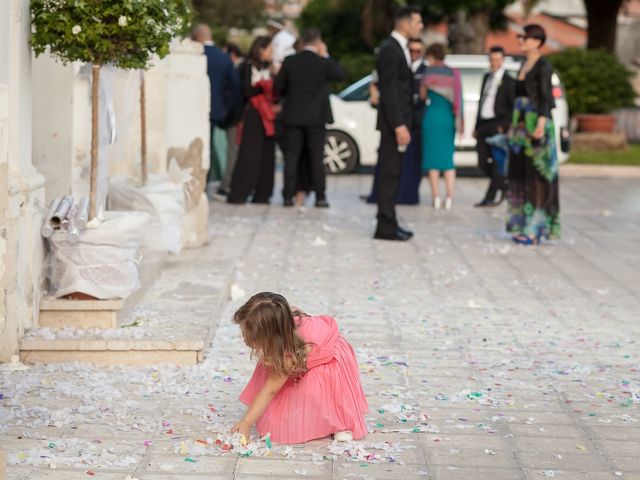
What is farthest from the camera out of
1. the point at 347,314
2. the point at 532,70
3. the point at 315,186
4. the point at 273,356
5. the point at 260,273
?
the point at 315,186

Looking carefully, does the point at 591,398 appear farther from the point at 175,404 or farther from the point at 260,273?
the point at 260,273

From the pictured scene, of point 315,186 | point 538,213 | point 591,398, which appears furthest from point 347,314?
point 315,186

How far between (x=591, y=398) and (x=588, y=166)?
16.1 metres

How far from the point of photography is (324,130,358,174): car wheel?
19328 mm

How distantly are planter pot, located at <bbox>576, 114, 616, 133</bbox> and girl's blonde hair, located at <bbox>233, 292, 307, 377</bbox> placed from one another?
22767 mm

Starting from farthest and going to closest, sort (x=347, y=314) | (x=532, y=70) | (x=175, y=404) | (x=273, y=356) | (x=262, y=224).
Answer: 1. (x=262, y=224)
2. (x=532, y=70)
3. (x=347, y=314)
4. (x=175, y=404)
5. (x=273, y=356)

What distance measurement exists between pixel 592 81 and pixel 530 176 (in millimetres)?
16881

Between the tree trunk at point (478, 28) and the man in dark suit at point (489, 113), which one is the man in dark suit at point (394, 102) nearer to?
the man in dark suit at point (489, 113)

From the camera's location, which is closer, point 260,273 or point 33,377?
point 33,377

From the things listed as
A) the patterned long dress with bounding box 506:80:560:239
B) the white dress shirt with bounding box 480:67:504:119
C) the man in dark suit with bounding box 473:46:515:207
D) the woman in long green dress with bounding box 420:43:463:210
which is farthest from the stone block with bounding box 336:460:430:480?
the white dress shirt with bounding box 480:67:504:119

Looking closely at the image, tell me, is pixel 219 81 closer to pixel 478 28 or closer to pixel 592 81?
pixel 592 81

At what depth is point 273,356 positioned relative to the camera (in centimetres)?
514

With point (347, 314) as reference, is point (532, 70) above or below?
above

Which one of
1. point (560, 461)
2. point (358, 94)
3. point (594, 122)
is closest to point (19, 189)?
point (560, 461)
